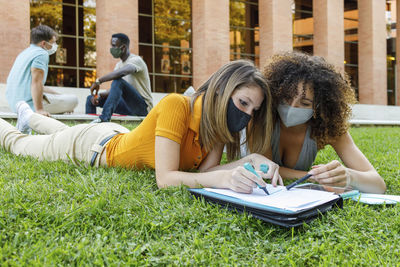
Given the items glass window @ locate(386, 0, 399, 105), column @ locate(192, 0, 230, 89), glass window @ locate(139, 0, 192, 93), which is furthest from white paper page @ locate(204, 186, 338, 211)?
glass window @ locate(386, 0, 399, 105)

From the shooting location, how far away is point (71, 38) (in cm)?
1798

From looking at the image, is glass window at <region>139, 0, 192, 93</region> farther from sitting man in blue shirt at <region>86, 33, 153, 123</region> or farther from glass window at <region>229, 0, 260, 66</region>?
sitting man in blue shirt at <region>86, 33, 153, 123</region>

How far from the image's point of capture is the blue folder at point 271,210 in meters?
1.87

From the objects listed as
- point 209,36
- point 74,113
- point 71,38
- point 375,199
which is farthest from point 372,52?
point 375,199

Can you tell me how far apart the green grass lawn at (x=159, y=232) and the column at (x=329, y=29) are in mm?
17765

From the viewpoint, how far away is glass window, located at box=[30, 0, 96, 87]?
17.5 metres

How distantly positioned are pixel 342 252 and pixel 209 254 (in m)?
0.65

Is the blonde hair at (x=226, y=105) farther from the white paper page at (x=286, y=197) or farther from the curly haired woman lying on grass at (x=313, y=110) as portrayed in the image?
the white paper page at (x=286, y=197)

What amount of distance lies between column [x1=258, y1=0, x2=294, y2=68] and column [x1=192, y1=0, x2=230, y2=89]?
2.36 meters

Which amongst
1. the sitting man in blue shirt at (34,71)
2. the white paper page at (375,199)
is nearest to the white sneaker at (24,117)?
the sitting man in blue shirt at (34,71)

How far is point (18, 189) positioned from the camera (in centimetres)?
233

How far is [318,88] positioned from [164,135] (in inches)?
48.4

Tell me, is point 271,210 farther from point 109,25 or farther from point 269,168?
point 109,25

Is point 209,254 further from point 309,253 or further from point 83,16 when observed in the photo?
point 83,16
